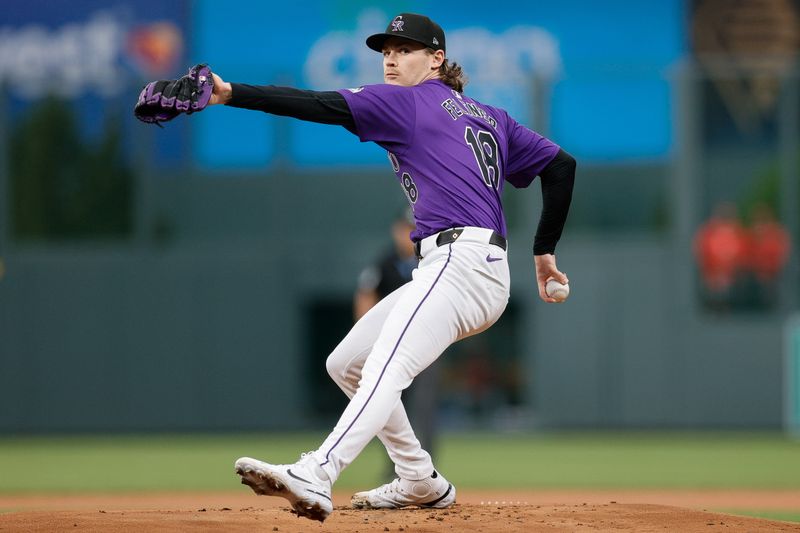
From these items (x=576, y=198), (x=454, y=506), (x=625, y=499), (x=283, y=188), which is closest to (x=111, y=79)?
(x=283, y=188)

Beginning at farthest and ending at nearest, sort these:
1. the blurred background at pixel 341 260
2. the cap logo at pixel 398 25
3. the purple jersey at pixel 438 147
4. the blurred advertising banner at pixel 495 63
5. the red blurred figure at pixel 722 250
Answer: the blurred advertising banner at pixel 495 63, the red blurred figure at pixel 722 250, the blurred background at pixel 341 260, the cap logo at pixel 398 25, the purple jersey at pixel 438 147

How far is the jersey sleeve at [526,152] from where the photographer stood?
5133 millimetres

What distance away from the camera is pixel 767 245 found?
1402cm

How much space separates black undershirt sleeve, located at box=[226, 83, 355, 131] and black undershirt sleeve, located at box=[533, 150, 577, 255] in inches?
38.6

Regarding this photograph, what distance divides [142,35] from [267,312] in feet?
15.2

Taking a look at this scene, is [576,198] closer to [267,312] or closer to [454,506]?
[267,312]

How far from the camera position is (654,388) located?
45.3ft

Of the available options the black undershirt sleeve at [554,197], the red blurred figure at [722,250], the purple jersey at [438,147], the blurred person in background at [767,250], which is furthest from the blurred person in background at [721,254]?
the purple jersey at [438,147]

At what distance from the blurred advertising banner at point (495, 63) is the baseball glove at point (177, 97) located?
32.7 ft

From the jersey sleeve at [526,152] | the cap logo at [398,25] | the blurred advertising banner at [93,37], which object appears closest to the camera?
the cap logo at [398,25]

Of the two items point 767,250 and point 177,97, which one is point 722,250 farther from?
point 177,97

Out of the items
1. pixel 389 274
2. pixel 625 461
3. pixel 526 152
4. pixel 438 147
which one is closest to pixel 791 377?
pixel 625 461

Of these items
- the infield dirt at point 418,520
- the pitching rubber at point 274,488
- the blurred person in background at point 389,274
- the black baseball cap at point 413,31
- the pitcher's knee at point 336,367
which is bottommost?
the infield dirt at point 418,520

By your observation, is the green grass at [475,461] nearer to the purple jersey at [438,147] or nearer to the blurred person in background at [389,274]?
the blurred person in background at [389,274]
